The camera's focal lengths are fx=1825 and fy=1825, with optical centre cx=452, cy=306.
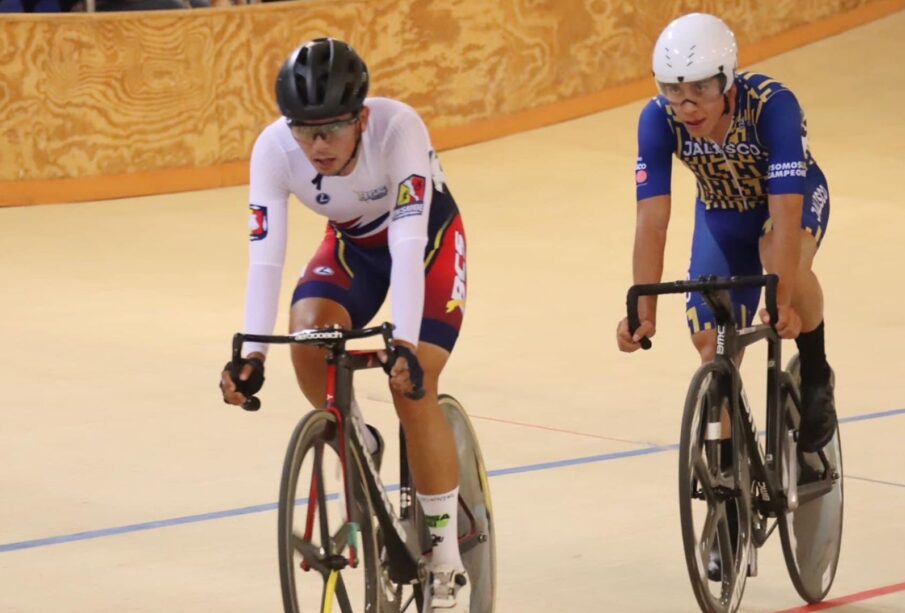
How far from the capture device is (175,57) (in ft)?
35.2

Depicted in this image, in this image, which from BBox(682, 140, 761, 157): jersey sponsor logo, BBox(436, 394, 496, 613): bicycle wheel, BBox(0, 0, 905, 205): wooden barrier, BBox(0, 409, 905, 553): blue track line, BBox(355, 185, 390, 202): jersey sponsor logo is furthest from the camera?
BBox(0, 0, 905, 205): wooden barrier

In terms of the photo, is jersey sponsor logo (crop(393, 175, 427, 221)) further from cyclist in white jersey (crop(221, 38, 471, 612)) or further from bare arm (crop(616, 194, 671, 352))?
bare arm (crop(616, 194, 671, 352))

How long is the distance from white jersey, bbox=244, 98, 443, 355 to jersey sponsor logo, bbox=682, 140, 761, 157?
2.31 feet

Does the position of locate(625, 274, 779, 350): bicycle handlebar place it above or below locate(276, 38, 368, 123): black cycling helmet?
below

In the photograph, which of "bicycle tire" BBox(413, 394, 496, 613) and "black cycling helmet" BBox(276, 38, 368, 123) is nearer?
"black cycling helmet" BBox(276, 38, 368, 123)

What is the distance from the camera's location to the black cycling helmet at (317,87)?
11.3 ft

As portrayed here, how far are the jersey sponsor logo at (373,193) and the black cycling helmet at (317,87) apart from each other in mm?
281

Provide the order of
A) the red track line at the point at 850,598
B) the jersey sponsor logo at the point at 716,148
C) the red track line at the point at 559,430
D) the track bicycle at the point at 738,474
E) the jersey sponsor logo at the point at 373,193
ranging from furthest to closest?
the red track line at the point at 559,430 < the red track line at the point at 850,598 < the jersey sponsor logo at the point at 716,148 < the track bicycle at the point at 738,474 < the jersey sponsor logo at the point at 373,193

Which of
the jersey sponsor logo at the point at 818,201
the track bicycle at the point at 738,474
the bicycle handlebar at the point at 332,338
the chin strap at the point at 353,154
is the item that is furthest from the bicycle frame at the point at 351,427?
the jersey sponsor logo at the point at 818,201

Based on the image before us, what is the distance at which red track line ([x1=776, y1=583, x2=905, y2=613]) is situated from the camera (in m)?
4.26

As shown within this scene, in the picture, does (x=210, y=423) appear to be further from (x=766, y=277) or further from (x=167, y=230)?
(x=167, y=230)

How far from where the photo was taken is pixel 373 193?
374cm

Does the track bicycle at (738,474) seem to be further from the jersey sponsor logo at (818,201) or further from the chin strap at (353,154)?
the chin strap at (353,154)

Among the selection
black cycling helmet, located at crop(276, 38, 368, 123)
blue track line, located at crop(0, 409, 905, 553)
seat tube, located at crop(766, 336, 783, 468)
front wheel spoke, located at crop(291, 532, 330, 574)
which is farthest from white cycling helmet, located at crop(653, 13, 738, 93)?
blue track line, located at crop(0, 409, 905, 553)
